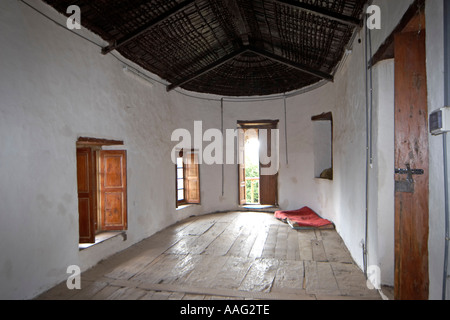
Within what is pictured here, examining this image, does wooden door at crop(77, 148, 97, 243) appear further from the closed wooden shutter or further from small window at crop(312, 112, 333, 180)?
small window at crop(312, 112, 333, 180)

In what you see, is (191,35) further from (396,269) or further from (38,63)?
(396,269)

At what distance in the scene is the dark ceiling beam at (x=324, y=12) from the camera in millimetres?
3143

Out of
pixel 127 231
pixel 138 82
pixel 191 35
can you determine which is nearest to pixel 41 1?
pixel 138 82

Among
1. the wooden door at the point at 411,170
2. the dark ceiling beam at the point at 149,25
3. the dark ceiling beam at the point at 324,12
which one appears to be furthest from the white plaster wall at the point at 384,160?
the dark ceiling beam at the point at 149,25

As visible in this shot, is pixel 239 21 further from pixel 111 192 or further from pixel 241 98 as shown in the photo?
pixel 111 192

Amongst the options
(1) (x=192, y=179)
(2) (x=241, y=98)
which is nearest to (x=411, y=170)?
(1) (x=192, y=179)

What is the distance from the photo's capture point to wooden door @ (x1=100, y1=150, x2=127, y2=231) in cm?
413

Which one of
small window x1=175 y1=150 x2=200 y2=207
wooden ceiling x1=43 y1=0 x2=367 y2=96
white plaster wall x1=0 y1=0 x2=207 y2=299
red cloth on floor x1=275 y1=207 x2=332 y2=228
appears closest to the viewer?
white plaster wall x1=0 y1=0 x2=207 y2=299

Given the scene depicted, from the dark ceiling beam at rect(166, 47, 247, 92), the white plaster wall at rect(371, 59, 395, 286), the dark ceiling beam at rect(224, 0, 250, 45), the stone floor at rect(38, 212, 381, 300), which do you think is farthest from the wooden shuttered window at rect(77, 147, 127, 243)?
the white plaster wall at rect(371, 59, 395, 286)

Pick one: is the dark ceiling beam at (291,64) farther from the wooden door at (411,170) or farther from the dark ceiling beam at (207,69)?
the wooden door at (411,170)

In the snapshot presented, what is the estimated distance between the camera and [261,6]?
3.93 meters

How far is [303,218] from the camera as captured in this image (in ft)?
18.8

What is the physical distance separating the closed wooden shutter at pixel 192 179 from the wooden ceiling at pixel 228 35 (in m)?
1.65

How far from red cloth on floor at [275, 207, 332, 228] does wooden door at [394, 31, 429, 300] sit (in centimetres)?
306
